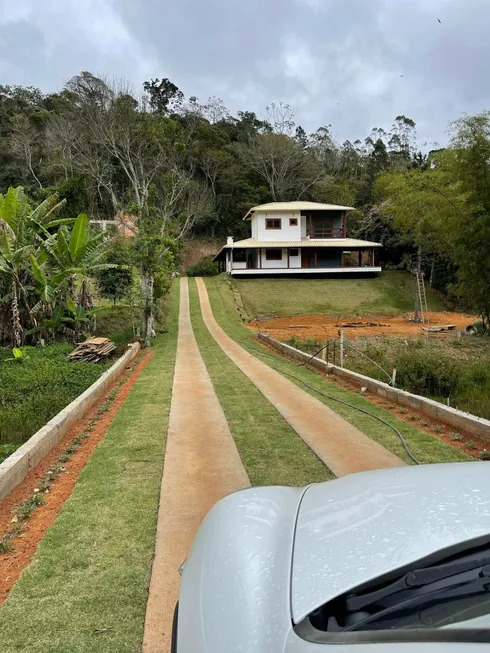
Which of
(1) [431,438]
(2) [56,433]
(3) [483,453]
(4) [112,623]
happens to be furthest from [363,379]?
(4) [112,623]

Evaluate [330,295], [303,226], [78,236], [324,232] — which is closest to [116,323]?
[78,236]

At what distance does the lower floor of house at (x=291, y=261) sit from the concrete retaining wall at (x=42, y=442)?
32.6 m

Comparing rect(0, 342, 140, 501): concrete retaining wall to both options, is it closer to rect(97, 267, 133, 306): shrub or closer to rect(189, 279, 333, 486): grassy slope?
rect(189, 279, 333, 486): grassy slope

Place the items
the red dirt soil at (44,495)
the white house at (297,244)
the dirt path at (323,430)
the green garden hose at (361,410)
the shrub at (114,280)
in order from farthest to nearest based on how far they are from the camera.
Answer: the white house at (297,244)
the shrub at (114,280)
the green garden hose at (361,410)
the dirt path at (323,430)
the red dirt soil at (44,495)

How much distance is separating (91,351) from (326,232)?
115 ft

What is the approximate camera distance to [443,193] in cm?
2497

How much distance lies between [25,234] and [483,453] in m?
13.1

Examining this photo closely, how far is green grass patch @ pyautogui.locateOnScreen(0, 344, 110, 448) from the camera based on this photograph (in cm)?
706

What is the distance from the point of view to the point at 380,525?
1676mm

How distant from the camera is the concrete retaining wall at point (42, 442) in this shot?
4767mm

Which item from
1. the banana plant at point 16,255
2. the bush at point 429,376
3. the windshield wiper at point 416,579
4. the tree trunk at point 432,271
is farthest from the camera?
the tree trunk at point 432,271

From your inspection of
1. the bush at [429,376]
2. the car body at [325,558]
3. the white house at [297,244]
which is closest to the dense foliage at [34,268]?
the bush at [429,376]

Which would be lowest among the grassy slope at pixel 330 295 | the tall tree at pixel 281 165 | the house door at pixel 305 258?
the grassy slope at pixel 330 295

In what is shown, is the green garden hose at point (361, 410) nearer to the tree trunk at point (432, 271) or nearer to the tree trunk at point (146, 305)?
the tree trunk at point (146, 305)
